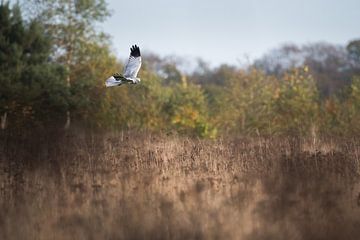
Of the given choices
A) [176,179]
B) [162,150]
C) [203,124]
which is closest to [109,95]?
[203,124]

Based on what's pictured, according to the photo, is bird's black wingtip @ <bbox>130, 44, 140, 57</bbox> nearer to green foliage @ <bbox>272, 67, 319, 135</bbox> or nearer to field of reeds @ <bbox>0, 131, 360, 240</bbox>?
field of reeds @ <bbox>0, 131, 360, 240</bbox>

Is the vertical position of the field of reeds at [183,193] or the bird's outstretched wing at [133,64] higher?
the bird's outstretched wing at [133,64]

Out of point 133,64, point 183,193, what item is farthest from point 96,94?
point 183,193

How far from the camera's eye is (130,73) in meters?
13.0

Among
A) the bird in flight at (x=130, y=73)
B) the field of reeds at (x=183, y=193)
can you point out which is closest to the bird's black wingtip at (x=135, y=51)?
the bird in flight at (x=130, y=73)

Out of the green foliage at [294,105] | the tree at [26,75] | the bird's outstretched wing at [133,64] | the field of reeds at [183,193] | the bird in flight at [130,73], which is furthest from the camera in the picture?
the green foliage at [294,105]

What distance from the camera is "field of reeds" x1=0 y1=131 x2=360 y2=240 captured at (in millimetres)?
7855

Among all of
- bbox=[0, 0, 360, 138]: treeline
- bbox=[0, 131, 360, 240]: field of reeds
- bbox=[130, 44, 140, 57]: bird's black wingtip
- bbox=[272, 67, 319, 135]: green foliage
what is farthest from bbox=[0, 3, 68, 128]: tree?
bbox=[0, 131, 360, 240]: field of reeds

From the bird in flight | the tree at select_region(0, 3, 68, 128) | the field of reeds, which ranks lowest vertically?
the field of reeds

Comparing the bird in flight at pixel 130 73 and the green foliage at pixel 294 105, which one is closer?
the bird in flight at pixel 130 73

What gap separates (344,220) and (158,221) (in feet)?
7.87

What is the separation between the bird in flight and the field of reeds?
4.91 feet

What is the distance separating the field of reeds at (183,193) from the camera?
7.86 meters

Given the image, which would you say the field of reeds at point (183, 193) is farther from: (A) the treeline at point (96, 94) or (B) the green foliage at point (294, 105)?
(B) the green foliage at point (294, 105)
